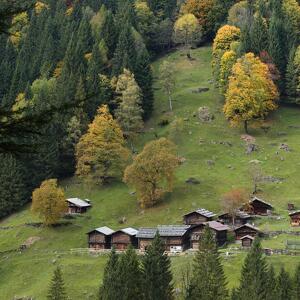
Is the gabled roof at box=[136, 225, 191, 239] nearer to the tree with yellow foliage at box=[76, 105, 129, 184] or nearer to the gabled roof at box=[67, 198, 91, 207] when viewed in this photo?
the gabled roof at box=[67, 198, 91, 207]

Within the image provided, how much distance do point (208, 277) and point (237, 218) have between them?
28.5m

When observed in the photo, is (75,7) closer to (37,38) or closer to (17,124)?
(37,38)

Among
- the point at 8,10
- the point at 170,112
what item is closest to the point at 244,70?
the point at 170,112

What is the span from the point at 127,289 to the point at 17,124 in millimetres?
51181

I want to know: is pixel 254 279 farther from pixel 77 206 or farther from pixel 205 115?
pixel 205 115

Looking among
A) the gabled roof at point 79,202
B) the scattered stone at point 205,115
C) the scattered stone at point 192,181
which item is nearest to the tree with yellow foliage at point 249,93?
the scattered stone at point 205,115

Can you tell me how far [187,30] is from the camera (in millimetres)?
167875

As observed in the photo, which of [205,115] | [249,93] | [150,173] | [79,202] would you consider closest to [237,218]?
[150,173]

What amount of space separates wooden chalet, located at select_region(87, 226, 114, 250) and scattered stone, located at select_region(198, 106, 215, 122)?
41.6 meters

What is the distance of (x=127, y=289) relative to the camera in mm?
62719

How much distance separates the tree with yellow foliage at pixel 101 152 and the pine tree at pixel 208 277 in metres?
42.2

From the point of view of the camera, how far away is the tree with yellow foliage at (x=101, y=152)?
110 metres

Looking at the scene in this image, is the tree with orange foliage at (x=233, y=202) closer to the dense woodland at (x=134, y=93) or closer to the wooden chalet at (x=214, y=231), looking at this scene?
the wooden chalet at (x=214, y=231)

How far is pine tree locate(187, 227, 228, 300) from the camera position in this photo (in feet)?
208
